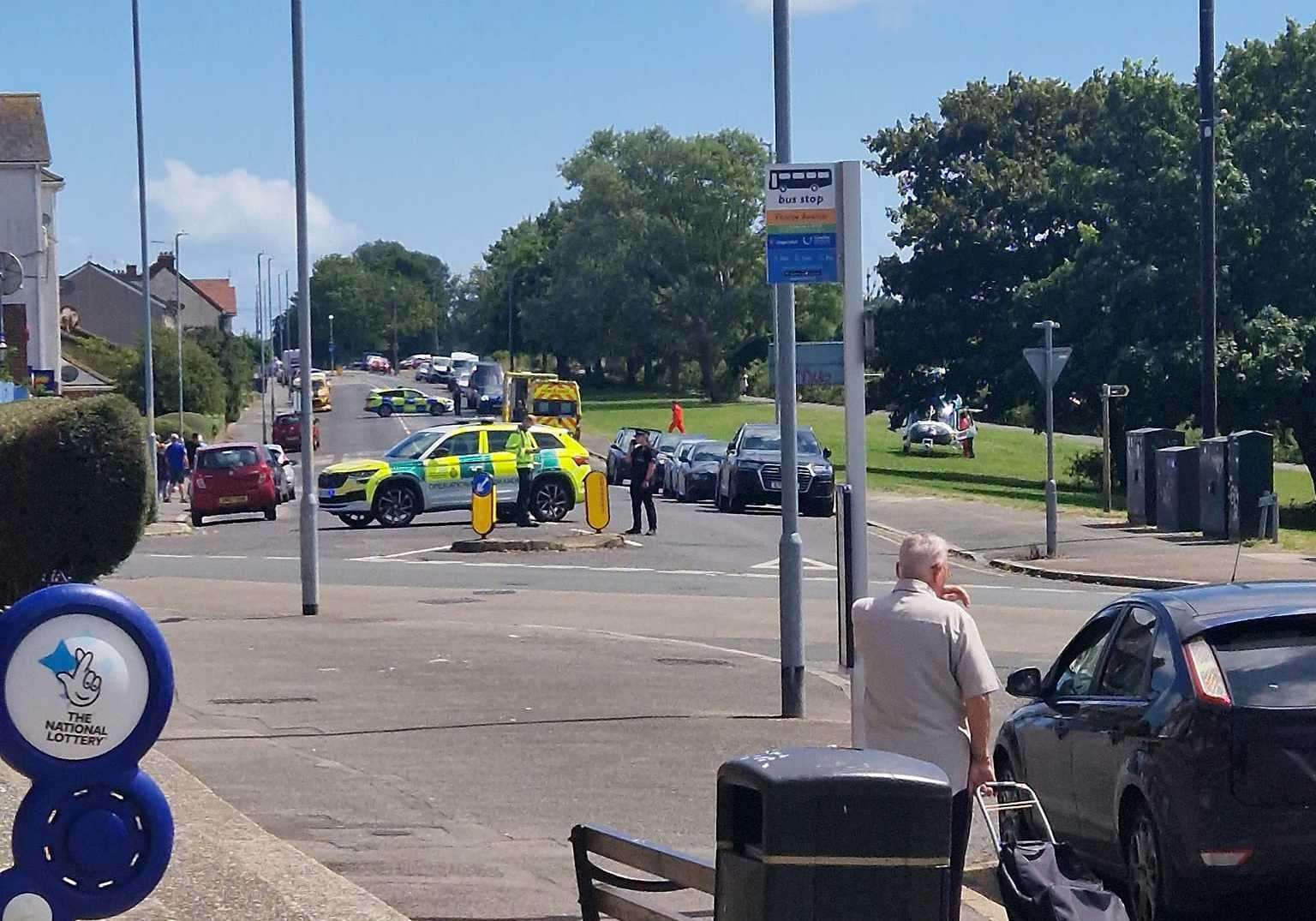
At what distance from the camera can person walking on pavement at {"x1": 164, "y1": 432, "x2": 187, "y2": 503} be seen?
48.4 metres

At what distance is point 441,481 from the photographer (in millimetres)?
35031

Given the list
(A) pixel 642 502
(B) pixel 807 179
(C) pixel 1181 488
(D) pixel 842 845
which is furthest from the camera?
(C) pixel 1181 488

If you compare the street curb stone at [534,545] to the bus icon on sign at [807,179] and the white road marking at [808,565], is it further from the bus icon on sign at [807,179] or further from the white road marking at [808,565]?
the bus icon on sign at [807,179]

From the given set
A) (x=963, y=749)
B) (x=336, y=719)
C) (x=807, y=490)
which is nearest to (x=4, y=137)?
(x=807, y=490)

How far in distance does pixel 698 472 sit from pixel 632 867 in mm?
38059

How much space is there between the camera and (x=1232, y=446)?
102ft

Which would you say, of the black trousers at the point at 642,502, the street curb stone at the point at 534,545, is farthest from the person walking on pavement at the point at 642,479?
the street curb stone at the point at 534,545

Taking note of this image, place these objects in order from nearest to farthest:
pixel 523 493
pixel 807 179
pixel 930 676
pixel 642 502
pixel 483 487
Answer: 1. pixel 930 676
2. pixel 807 179
3. pixel 483 487
4. pixel 642 502
5. pixel 523 493

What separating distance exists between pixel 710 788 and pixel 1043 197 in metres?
46.7

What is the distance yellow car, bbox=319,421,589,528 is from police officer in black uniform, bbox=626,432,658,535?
1.84 m

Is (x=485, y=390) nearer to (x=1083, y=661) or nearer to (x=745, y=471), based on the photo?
(x=745, y=471)

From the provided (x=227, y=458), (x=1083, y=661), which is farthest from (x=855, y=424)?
(x=227, y=458)

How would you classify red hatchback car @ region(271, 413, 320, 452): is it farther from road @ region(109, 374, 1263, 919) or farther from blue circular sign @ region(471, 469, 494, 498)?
blue circular sign @ region(471, 469, 494, 498)

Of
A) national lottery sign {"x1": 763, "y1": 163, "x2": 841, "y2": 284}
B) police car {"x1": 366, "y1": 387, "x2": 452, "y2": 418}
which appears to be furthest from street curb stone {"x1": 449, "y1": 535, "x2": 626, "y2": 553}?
police car {"x1": 366, "y1": 387, "x2": 452, "y2": 418}
